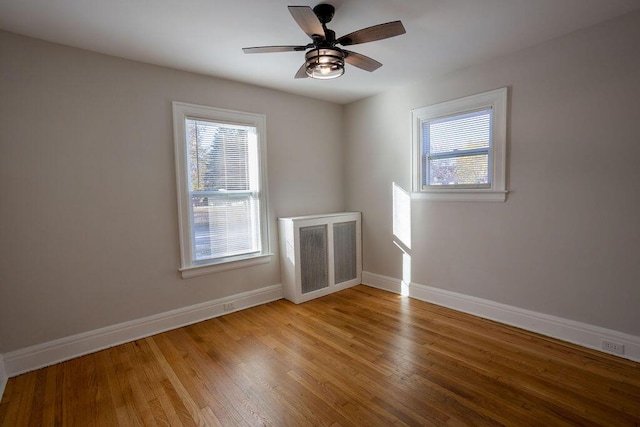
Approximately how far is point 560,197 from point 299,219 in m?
2.57

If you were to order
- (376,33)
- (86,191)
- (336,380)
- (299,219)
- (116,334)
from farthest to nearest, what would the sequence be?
(299,219), (116,334), (86,191), (336,380), (376,33)

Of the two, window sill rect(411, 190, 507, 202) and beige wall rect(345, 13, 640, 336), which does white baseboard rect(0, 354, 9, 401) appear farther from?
window sill rect(411, 190, 507, 202)

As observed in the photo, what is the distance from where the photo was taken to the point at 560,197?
8.77 ft

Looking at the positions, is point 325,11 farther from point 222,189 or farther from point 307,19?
point 222,189

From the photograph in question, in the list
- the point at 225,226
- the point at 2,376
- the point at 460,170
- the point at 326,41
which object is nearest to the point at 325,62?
the point at 326,41

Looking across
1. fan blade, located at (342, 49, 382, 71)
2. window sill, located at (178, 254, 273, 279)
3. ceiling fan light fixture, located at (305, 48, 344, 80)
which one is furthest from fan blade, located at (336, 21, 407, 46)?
window sill, located at (178, 254, 273, 279)

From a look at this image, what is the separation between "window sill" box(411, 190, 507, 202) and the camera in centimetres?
303

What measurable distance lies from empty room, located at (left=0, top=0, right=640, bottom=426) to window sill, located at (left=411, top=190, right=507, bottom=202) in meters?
0.03

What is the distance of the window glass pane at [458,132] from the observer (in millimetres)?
3121

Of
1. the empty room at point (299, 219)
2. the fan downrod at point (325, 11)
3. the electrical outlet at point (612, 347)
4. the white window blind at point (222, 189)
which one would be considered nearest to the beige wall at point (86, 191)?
the empty room at point (299, 219)

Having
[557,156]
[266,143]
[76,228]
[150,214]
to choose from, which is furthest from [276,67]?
[557,156]

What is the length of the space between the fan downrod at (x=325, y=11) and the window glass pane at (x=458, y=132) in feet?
6.09

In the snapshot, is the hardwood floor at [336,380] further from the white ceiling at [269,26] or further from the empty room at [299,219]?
the white ceiling at [269,26]

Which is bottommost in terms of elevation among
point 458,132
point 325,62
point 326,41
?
point 458,132
